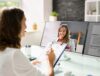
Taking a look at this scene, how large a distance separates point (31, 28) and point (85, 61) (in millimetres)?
1802

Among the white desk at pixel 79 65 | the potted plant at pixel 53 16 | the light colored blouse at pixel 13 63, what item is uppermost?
the potted plant at pixel 53 16

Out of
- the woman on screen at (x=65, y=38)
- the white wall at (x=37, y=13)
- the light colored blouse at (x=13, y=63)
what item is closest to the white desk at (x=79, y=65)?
the woman on screen at (x=65, y=38)

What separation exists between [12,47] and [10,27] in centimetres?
12

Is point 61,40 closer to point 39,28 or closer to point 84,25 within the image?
point 84,25

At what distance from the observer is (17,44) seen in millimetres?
1202

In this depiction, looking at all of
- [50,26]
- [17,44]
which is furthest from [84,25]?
[17,44]

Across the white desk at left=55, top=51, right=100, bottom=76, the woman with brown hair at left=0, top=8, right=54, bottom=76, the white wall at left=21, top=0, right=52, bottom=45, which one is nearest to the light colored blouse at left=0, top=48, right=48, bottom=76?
the woman with brown hair at left=0, top=8, right=54, bottom=76

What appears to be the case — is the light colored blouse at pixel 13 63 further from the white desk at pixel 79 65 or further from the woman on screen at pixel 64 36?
the woman on screen at pixel 64 36

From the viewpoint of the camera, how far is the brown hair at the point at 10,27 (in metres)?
1.14

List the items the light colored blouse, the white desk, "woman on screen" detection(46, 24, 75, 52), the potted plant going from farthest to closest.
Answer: the potted plant → "woman on screen" detection(46, 24, 75, 52) → the white desk → the light colored blouse

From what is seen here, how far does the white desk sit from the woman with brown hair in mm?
527

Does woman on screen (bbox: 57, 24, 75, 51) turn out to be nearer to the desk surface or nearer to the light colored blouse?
the desk surface

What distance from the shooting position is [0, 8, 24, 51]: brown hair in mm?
1145

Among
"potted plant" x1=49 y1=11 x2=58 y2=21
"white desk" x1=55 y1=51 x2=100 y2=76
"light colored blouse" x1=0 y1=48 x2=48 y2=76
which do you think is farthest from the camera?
"potted plant" x1=49 y1=11 x2=58 y2=21
